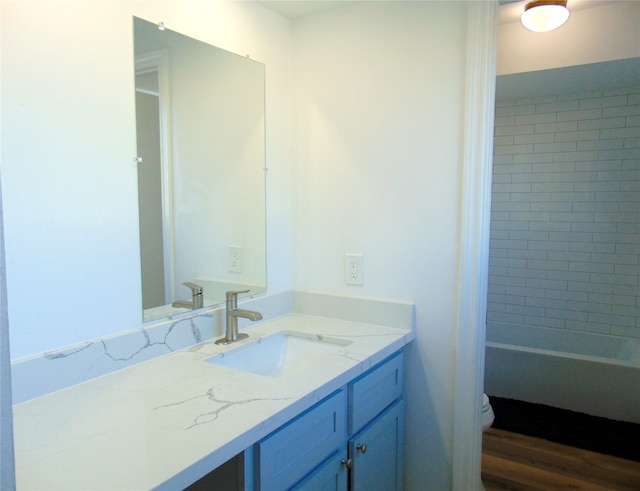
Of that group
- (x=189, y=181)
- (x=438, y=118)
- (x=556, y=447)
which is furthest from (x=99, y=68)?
(x=556, y=447)

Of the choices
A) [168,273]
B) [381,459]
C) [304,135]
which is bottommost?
[381,459]

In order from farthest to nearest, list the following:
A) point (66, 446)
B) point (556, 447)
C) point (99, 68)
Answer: point (556, 447) < point (99, 68) < point (66, 446)

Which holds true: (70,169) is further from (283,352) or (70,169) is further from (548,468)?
(548,468)

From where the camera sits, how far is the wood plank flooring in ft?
7.54

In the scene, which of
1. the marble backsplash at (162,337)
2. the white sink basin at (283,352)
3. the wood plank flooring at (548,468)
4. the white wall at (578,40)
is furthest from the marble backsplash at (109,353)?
the white wall at (578,40)

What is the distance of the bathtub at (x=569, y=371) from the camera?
289 centimetres

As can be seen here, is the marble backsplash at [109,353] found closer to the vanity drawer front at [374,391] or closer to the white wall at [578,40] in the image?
the vanity drawer front at [374,391]

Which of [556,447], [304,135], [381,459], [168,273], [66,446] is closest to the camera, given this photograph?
[66,446]

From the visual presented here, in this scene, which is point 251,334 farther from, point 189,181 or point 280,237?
point 189,181

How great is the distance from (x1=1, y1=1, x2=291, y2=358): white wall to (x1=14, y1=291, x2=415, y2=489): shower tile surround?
0.11 meters

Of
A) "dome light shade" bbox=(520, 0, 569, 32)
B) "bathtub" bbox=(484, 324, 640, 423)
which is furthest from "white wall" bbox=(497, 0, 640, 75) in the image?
"bathtub" bbox=(484, 324, 640, 423)

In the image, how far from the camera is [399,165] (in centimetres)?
188

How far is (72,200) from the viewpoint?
126 centimetres

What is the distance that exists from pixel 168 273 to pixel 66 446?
691mm
